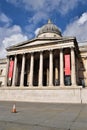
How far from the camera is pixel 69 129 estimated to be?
7945mm

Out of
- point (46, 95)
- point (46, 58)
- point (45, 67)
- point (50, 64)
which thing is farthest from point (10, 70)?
point (46, 95)

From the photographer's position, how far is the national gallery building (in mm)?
32500

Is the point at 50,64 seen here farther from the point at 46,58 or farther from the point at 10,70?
the point at 10,70

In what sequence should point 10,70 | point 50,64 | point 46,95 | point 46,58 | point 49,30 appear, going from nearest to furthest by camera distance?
point 46,95 → point 50,64 → point 10,70 → point 46,58 → point 49,30

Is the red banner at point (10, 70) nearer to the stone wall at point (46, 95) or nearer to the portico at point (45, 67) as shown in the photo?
the portico at point (45, 67)

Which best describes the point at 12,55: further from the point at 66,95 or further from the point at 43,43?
the point at 66,95

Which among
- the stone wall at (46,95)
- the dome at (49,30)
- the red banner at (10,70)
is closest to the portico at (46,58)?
the red banner at (10,70)

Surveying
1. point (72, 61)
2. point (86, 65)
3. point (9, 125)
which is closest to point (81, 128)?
point (9, 125)

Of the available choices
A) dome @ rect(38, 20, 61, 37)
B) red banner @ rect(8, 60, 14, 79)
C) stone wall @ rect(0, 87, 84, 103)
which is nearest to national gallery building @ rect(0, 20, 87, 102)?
red banner @ rect(8, 60, 14, 79)

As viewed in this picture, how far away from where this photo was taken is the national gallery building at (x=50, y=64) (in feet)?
107

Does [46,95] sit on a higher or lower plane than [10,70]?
lower

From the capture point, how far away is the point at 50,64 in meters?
34.5

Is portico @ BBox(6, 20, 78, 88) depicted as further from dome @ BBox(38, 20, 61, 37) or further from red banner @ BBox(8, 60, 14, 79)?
dome @ BBox(38, 20, 61, 37)

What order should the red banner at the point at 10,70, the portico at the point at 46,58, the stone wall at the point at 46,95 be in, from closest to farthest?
the stone wall at the point at 46,95 < the portico at the point at 46,58 < the red banner at the point at 10,70
